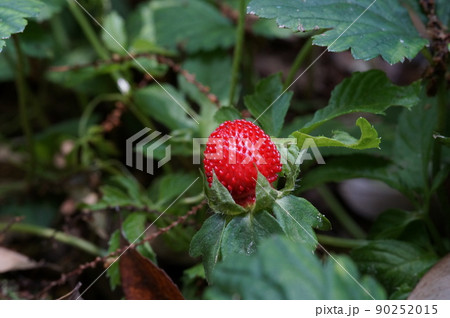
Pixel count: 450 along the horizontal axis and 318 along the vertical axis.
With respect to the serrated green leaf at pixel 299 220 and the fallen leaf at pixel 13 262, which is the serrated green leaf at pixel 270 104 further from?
the fallen leaf at pixel 13 262

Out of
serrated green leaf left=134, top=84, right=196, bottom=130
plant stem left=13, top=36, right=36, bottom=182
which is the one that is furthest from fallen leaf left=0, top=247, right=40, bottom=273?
serrated green leaf left=134, top=84, right=196, bottom=130

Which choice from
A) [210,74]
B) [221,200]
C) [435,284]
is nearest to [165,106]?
[210,74]

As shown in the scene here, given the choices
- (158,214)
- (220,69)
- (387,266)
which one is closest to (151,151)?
(158,214)

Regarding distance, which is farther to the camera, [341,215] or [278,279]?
[341,215]

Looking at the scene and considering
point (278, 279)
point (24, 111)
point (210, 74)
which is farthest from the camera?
point (210, 74)

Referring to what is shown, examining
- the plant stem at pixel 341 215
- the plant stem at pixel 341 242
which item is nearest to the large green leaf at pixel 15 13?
the plant stem at pixel 341 242

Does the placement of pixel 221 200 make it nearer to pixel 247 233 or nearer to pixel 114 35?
pixel 247 233

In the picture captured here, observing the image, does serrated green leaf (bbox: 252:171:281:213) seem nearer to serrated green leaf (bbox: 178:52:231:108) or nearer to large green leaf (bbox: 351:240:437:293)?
large green leaf (bbox: 351:240:437:293)
